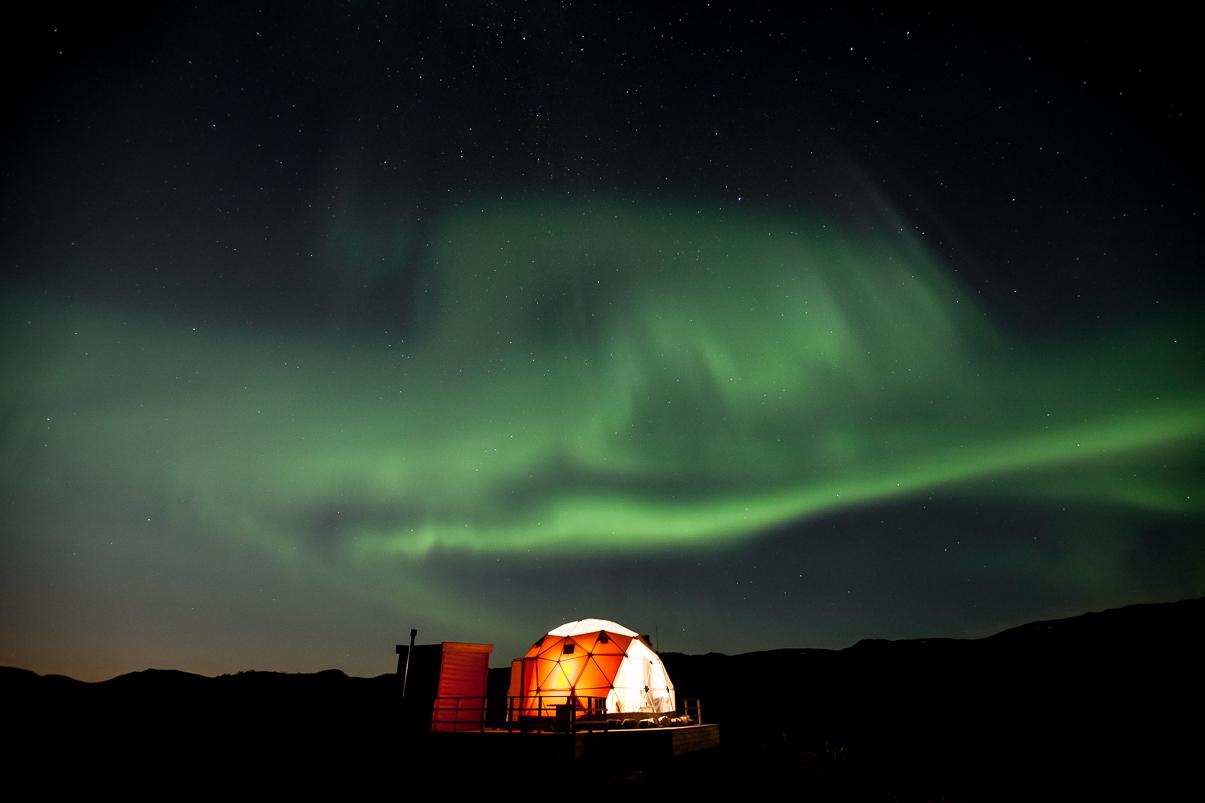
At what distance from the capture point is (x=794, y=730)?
37156 mm

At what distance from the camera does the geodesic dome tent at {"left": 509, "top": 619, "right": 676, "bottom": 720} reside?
1880cm

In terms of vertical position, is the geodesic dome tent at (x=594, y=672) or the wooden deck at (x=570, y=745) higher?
the geodesic dome tent at (x=594, y=672)

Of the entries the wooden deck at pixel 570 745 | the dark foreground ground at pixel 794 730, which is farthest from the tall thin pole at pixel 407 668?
the wooden deck at pixel 570 745

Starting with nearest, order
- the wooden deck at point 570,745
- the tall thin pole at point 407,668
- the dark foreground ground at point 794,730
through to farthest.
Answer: the wooden deck at point 570,745
the dark foreground ground at point 794,730
the tall thin pole at point 407,668

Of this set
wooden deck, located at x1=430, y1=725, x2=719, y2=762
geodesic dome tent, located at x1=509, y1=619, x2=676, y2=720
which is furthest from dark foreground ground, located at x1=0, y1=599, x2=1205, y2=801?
geodesic dome tent, located at x1=509, y1=619, x2=676, y2=720

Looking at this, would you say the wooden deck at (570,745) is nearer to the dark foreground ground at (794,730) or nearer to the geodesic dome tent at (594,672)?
the dark foreground ground at (794,730)

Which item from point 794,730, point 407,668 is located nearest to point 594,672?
point 407,668

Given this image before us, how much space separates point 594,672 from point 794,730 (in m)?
24.8

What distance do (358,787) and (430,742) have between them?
265 cm

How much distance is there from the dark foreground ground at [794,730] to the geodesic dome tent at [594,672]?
2.99m

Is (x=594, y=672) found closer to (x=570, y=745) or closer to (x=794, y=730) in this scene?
(x=570, y=745)

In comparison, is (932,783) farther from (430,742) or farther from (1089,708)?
(1089,708)

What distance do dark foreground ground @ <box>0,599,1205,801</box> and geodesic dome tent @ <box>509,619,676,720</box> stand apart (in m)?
2.99

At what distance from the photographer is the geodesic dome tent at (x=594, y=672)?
18.8 metres
